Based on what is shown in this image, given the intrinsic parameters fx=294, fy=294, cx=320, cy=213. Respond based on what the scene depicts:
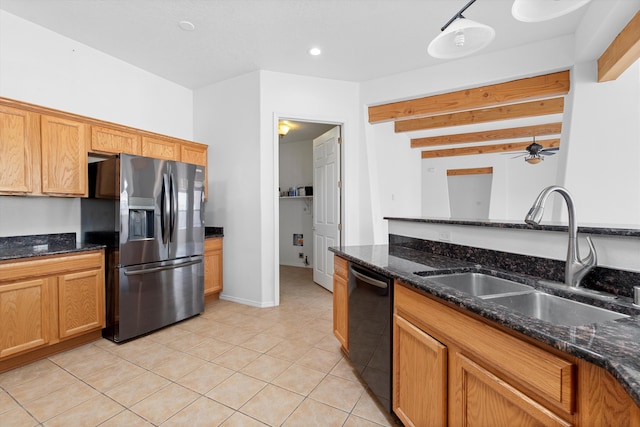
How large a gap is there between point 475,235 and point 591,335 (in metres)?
1.07

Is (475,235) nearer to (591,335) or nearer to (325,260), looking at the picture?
(591,335)

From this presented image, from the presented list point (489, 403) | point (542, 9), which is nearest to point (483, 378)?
point (489, 403)

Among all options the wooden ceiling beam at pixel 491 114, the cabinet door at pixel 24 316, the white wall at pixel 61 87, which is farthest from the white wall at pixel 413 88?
the cabinet door at pixel 24 316

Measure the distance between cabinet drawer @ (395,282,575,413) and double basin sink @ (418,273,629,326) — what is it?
17 cm

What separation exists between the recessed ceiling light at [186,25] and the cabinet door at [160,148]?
1220 millimetres

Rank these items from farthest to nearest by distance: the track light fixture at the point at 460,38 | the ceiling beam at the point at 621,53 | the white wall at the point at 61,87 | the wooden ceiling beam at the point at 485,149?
the wooden ceiling beam at the point at 485,149 → the white wall at the point at 61,87 → the ceiling beam at the point at 621,53 → the track light fixture at the point at 460,38

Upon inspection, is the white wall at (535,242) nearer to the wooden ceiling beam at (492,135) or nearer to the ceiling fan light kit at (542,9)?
the ceiling fan light kit at (542,9)

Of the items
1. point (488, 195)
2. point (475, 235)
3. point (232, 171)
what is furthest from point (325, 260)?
point (488, 195)

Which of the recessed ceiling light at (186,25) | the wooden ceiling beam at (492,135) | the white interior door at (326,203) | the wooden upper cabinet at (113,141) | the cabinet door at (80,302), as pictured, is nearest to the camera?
the cabinet door at (80,302)

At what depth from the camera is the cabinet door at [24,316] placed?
2072 millimetres

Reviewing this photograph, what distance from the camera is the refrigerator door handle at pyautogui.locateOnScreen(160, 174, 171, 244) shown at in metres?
2.80

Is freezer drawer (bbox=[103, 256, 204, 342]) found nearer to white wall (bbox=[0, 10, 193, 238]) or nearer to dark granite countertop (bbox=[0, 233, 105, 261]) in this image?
dark granite countertop (bbox=[0, 233, 105, 261])

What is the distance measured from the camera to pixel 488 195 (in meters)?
7.45

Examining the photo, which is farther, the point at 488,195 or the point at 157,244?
the point at 488,195
